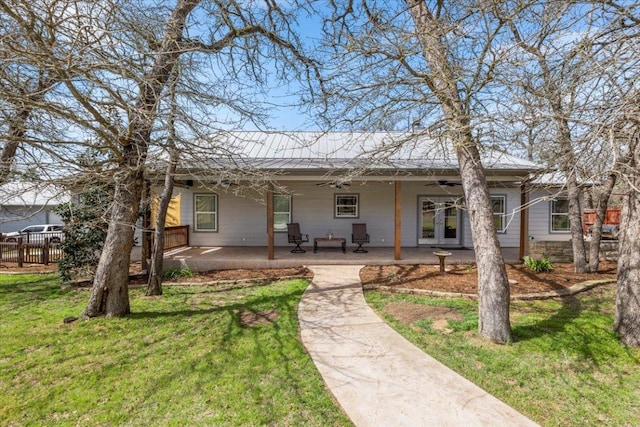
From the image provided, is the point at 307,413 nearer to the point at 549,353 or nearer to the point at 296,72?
the point at 549,353

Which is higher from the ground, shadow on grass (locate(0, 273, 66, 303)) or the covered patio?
the covered patio

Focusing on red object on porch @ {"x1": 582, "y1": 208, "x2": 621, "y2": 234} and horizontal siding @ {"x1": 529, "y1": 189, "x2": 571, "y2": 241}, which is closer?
horizontal siding @ {"x1": 529, "y1": 189, "x2": 571, "y2": 241}

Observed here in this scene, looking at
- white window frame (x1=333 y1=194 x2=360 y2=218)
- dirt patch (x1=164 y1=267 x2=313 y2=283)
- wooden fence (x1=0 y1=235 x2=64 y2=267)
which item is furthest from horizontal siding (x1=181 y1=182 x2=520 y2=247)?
wooden fence (x1=0 y1=235 x2=64 y2=267)

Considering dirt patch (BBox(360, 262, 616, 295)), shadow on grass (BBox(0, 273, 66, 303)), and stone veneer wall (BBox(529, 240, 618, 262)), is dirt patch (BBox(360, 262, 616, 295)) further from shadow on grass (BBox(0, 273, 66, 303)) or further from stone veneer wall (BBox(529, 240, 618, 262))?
shadow on grass (BBox(0, 273, 66, 303))

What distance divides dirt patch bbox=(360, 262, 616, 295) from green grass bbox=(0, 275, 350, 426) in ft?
9.48

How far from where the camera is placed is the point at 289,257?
10.0 m

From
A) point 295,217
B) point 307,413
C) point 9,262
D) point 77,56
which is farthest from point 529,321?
point 9,262

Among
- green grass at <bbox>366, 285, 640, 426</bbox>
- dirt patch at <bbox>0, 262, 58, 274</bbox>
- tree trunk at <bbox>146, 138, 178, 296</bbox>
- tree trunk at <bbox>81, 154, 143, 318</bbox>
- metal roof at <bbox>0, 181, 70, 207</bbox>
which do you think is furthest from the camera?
dirt patch at <bbox>0, 262, 58, 274</bbox>

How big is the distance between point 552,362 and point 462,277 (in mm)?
4168

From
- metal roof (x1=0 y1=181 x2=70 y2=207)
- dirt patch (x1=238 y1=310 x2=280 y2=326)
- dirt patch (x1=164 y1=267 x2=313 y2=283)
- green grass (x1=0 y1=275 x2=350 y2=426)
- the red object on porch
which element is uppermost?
metal roof (x1=0 y1=181 x2=70 y2=207)

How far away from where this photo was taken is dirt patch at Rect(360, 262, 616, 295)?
7.20m

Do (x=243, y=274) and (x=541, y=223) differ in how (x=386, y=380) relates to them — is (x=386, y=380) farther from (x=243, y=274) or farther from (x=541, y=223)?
(x=541, y=223)

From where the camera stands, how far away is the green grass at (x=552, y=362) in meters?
3.17

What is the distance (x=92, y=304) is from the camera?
216 inches
